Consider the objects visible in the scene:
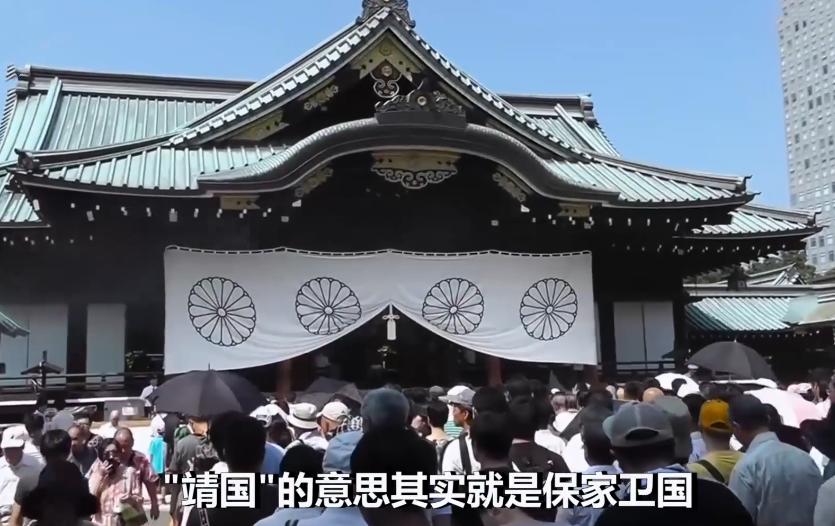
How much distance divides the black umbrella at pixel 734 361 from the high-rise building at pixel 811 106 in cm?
6093

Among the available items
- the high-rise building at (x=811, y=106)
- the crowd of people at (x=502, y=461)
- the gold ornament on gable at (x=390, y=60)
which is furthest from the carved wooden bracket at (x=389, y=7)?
the high-rise building at (x=811, y=106)

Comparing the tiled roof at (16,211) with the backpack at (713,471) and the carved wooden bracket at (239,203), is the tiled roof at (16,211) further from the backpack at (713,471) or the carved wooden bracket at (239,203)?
the backpack at (713,471)

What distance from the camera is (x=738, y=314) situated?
15594mm

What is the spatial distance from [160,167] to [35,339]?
303cm

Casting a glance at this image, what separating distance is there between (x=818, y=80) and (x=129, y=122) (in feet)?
215

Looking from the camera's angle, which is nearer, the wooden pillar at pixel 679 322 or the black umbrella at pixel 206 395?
the black umbrella at pixel 206 395

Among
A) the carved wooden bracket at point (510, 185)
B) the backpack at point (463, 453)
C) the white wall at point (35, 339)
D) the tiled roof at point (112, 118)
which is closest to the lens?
the backpack at point (463, 453)

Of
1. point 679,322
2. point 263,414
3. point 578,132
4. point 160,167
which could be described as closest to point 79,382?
point 160,167

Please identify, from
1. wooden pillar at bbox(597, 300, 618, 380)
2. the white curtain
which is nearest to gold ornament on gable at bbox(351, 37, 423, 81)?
the white curtain

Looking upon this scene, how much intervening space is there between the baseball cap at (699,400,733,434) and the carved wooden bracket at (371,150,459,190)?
292 inches

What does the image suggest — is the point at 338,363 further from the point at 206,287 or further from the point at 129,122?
the point at 129,122

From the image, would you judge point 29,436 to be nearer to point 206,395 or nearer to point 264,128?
point 206,395

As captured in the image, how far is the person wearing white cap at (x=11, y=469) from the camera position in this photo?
4.67 metres

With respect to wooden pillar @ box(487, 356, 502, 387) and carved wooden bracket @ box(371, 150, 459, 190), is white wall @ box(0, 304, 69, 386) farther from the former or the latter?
wooden pillar @ box(487, 356, 502, 387)
